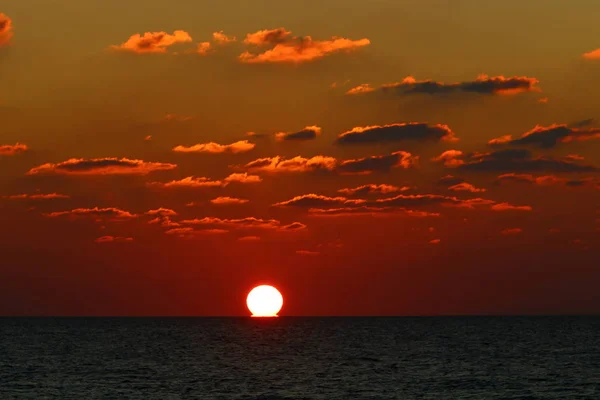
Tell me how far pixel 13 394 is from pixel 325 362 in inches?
1992

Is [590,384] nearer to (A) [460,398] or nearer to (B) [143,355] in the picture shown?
(A) [460,398]

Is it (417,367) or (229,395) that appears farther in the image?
(417,367)

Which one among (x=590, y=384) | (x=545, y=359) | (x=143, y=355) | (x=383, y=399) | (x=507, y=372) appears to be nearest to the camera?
(x=383, y=399)

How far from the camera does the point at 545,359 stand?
423 ft

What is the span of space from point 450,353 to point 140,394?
2941 inches

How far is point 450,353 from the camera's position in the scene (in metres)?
144

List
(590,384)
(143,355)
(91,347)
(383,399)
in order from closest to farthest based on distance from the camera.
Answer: (383,399), (590,384), (143,355), (91,347)

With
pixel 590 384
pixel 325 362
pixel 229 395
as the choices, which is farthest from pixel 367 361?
pixel 229 395

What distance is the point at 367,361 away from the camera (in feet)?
404

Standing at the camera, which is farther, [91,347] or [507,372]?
[91,347]

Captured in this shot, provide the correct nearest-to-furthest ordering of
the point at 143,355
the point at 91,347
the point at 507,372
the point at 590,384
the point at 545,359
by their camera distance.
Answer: the point at 590,384
the point at 507,372
the point at 545,359
the point at 143,355
the point at 91,347

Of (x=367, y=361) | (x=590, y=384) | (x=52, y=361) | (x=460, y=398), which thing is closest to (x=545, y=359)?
(x=367, y=361)

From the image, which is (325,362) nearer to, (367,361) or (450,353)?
(367,361)

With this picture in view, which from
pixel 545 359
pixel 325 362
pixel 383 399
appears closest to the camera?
pixel 383 399
